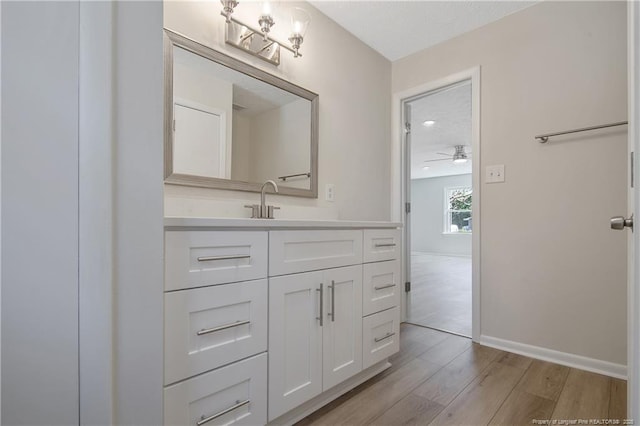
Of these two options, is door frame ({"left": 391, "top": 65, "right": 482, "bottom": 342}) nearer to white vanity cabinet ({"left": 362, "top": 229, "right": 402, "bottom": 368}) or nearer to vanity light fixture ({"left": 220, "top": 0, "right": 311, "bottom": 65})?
white vanity cabinet ({"left": 362, "top": 229, "right": 402, "bottom": 368})

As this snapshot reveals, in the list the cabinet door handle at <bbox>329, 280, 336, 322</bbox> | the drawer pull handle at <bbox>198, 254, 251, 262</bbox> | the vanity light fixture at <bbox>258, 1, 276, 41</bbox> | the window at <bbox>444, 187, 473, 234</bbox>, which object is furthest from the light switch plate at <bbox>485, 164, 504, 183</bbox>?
the window at <bbox>444, 187, 473, 234</bbox>

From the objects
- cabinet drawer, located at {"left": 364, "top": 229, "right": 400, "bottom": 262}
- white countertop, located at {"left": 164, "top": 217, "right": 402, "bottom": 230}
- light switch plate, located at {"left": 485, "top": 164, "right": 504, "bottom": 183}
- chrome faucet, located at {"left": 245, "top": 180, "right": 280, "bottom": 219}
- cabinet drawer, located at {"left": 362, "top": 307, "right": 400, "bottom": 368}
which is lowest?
cabinet drawer, located at {"left": 362, "top": 307, "right": 400, "bottom": 368}

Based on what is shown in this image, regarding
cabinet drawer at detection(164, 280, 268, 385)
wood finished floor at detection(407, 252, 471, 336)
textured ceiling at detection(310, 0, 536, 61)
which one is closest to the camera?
cabinet drawer at detection(164, 280, 268, 385)

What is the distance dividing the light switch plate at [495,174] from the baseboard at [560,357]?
108 cm

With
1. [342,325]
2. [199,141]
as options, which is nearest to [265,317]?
[342,325]

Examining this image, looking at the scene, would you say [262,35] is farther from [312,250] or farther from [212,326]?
[212,326]

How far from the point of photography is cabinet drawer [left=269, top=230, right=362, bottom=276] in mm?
1081

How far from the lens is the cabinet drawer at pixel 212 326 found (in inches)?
32.6

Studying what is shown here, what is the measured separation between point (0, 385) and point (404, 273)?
7.92 feet

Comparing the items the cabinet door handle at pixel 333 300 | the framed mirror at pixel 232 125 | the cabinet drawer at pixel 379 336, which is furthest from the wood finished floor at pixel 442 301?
the framed mirror at pixel 232 125

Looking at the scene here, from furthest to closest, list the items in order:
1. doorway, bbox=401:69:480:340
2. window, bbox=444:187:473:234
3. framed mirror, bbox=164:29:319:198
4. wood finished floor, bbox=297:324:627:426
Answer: window, bbox=444:187:473:234 → doorway, bbox=401:69:480:340 → framed mirror, bbox=164:29:319:198 → wood finished floor, bbox=297:324:627:426

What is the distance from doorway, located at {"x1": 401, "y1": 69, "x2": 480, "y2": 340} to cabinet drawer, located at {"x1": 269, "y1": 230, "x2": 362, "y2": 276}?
3.98 feet

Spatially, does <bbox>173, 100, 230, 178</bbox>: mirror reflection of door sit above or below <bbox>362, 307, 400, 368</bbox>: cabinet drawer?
above

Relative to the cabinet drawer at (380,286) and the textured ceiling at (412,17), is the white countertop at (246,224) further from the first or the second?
the textured ceiling at (412,17)
